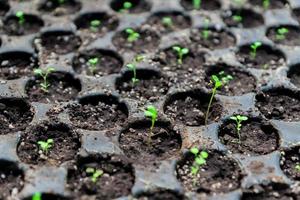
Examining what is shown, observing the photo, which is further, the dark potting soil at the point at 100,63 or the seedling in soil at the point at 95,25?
the seedling in soil at the point at 95,25

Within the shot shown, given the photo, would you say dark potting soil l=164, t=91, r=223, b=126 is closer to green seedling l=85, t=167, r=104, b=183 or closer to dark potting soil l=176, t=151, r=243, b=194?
dark potting soil l=176, t=151, r=243, b=194

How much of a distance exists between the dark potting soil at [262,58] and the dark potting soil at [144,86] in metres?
0.33

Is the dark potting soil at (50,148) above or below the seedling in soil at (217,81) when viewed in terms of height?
below

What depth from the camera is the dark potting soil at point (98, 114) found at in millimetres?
1846

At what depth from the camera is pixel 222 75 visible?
205cm

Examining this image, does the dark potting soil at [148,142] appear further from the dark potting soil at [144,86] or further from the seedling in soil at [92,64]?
the seedling in soil at [92,64]

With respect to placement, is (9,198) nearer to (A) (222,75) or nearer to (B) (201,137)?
(B) (201,137)

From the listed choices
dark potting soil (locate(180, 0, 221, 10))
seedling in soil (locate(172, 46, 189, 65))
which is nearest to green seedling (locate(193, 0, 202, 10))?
dark potting soil (locate(180, 0, 221, 10))

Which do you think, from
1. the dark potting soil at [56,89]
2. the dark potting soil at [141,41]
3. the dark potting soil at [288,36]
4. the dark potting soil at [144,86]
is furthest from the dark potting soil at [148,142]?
the dark potting soil at [288,36]

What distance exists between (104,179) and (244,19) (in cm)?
102

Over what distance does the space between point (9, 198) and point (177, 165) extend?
506 mm

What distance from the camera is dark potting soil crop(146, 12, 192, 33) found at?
225 cm

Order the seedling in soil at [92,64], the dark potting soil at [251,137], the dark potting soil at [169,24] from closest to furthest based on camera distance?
the dark potting soil at [251,137], the seedling in soil at [92,64], the dark potting soil at [169,24]

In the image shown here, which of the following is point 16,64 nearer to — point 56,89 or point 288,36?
point 56,89
